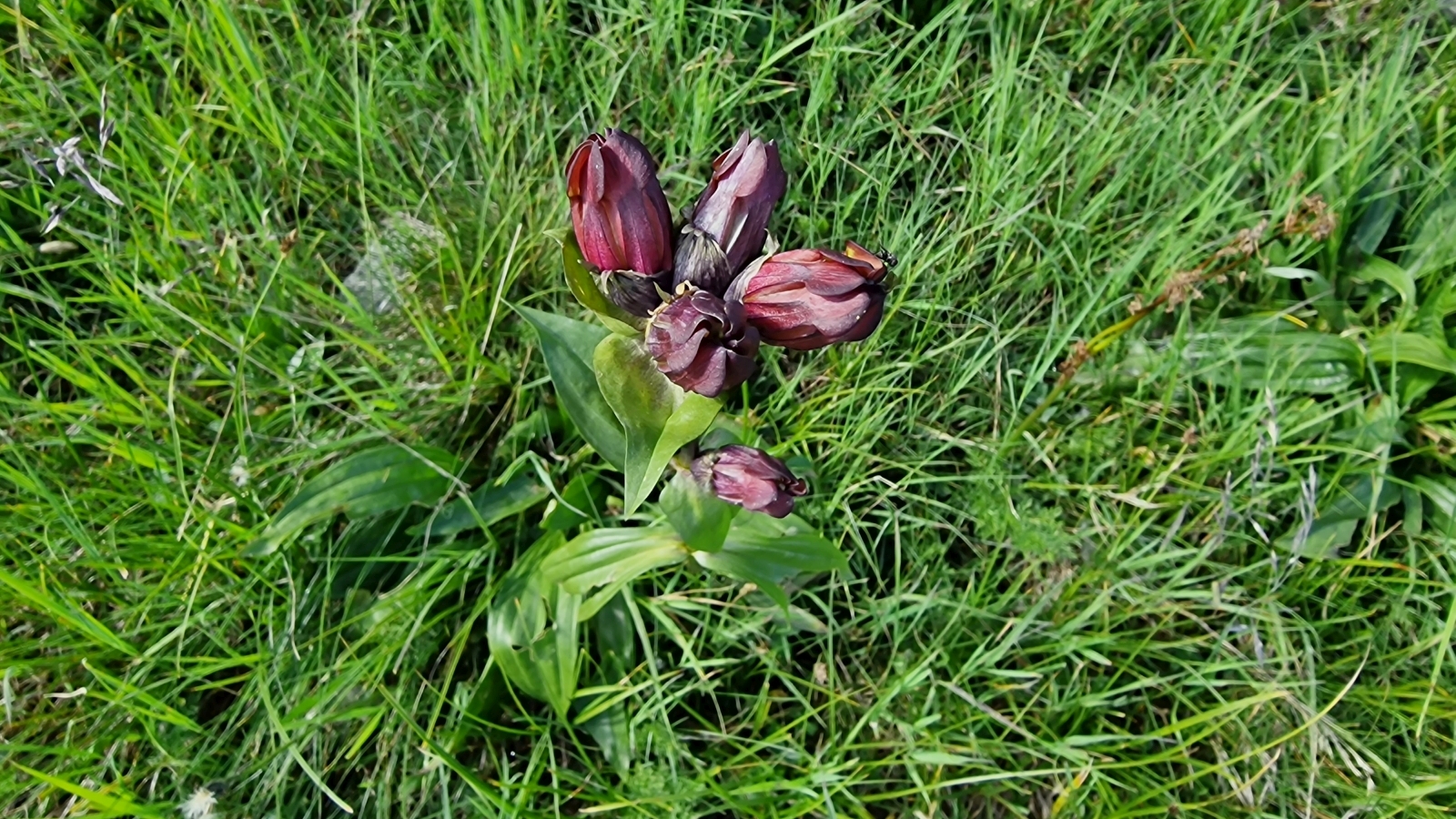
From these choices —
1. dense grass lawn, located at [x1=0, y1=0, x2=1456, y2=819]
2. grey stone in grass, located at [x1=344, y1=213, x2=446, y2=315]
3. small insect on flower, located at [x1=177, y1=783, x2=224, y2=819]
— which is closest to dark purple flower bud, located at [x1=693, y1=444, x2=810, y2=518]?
dense grass lawn, located at [x1=0, y1=0, x2=1456, y2=819]

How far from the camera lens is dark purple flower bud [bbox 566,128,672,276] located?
1256mm

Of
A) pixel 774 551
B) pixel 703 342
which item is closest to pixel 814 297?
pixel 703 342

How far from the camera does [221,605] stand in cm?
187

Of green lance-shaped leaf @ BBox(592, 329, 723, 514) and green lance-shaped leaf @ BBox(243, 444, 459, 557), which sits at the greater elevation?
green lance-shaped leaf @ BBox(592, 329, 723, 514)

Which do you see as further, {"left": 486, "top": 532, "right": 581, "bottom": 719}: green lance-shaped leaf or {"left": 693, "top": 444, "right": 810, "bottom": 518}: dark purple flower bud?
{"left": 486, "top": 532, "right": 581, "bottom": 719}: green lance-shaped leaf

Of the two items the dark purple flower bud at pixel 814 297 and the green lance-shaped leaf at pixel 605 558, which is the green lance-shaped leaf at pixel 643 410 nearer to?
the dark purple flower bud at pixel 814 297

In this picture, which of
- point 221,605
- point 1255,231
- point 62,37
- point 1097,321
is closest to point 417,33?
point 62,37

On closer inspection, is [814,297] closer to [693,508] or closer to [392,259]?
[693,508]

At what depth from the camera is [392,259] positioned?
6.82ft

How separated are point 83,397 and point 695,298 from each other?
1526mm

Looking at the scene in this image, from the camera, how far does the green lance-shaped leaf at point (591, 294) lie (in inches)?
54.5

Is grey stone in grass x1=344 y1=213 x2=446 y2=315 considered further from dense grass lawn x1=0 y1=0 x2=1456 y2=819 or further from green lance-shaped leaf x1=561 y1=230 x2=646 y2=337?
green lance-shaped leaf x1=561 y1=230 x2=646 y2=337

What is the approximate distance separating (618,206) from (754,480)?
19.5 inches

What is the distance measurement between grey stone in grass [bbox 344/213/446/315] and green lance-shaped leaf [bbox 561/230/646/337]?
74 centimetres
